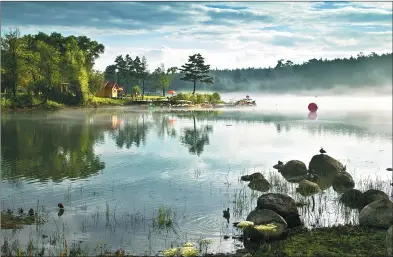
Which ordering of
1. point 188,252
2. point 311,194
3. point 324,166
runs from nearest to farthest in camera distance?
point 188,252 < point 311,194 < point 324,166

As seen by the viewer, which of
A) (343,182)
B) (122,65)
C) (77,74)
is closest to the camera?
(343,182)

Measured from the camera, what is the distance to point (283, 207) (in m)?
17.4

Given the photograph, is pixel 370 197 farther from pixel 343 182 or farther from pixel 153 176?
pixel 153 176

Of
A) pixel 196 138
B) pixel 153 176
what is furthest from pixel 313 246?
pixel 196 138

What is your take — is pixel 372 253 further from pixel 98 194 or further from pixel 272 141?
pixel 272 141

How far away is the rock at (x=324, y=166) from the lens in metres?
27.6

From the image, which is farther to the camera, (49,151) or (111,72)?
(111,72)

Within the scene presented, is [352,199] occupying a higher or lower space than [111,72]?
lower

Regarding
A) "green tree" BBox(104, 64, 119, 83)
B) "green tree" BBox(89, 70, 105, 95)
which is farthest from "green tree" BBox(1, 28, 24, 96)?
"green tree" BBox(104, 64, 119, 83)

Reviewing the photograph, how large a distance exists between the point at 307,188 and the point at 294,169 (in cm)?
459

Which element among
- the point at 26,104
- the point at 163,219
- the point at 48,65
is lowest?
the point at 163,219

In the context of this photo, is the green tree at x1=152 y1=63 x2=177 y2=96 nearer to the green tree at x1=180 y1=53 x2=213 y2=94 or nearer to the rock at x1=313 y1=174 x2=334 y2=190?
the green tree at x1=180 y1=53 x2=213 y2=94

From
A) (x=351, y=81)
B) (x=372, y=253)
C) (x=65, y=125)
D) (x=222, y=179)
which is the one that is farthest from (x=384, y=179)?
(x=351, y=81)

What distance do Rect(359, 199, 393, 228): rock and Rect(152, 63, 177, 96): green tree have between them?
128448 millimetres
